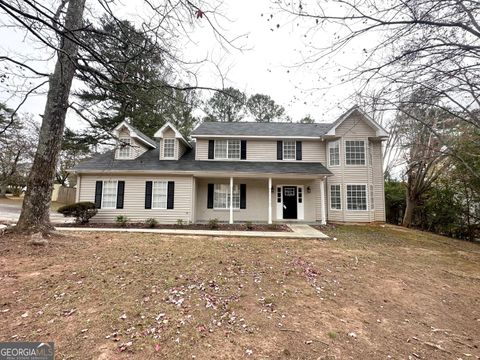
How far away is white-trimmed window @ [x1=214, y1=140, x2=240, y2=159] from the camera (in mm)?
15273

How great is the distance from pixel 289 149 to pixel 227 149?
3.93m

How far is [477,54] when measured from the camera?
4.65m

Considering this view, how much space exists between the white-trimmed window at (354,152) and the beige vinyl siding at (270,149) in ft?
4.68

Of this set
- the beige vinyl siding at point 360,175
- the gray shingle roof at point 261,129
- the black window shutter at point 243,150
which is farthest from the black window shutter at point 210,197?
the beige vinyl siding at point 360,175

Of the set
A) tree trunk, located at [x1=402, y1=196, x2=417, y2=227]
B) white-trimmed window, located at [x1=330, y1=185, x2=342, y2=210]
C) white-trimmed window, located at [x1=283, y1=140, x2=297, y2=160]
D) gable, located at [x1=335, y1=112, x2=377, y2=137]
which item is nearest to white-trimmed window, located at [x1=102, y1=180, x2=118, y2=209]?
white-trimmed window, located at [x1=283, y1=140, x2=297, y2=160]

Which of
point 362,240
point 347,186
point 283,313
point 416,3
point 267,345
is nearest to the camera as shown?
point 267,345

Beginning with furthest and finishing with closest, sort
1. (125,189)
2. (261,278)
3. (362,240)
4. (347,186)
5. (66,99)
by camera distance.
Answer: (347,186) < (125,189) < (362,240) < (66,99) < (261,278)

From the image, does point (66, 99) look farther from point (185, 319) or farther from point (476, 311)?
point (476, 311)

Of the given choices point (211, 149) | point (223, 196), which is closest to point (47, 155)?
point (223, 196)

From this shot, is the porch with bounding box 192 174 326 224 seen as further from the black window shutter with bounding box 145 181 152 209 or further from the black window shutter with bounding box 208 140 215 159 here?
the black window shutter with bounding box 145 181 152 209

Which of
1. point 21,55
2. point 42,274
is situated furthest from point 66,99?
point 42,274

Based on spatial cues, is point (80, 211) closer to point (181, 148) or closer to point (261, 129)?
point (181, 148)

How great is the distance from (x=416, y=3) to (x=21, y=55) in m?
7.15

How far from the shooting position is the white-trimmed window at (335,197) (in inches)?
569
